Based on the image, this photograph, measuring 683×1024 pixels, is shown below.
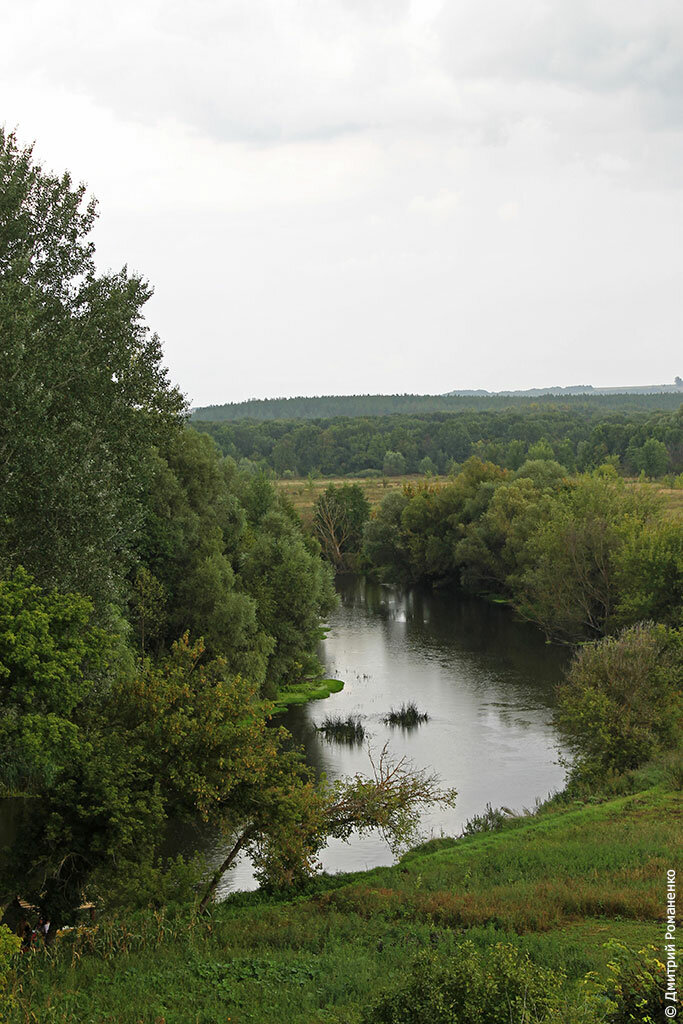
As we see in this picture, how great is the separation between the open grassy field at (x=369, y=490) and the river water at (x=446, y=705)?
28801mm

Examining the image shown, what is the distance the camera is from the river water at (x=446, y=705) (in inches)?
1231

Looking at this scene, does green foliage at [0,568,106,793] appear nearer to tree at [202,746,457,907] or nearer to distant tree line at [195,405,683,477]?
tree at [202,746,457,907]

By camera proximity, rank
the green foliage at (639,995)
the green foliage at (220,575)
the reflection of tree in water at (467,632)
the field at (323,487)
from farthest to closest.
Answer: the field at (323,487) → the reflection of tree in water at (467,632) → the green foliage at (220,575) → the green foliage at (639,995)

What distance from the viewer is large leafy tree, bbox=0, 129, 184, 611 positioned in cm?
2147

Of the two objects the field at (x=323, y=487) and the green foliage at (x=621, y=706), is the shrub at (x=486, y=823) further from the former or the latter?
the field at (x=323, y=487)

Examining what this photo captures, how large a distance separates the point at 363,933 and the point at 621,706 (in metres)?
16.4

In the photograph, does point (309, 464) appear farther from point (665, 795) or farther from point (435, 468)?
point (665, 795)

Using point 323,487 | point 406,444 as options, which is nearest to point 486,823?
point 323,487

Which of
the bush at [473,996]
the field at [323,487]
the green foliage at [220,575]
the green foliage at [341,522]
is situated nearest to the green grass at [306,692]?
the green foliage at [220,575]

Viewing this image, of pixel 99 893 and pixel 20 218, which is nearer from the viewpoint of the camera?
pixel 99 893

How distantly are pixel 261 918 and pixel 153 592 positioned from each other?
72.7 ft

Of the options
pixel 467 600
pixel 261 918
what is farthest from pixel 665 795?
pixel 467 600

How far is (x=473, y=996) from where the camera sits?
903 cm

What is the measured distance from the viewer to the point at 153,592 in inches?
1544
